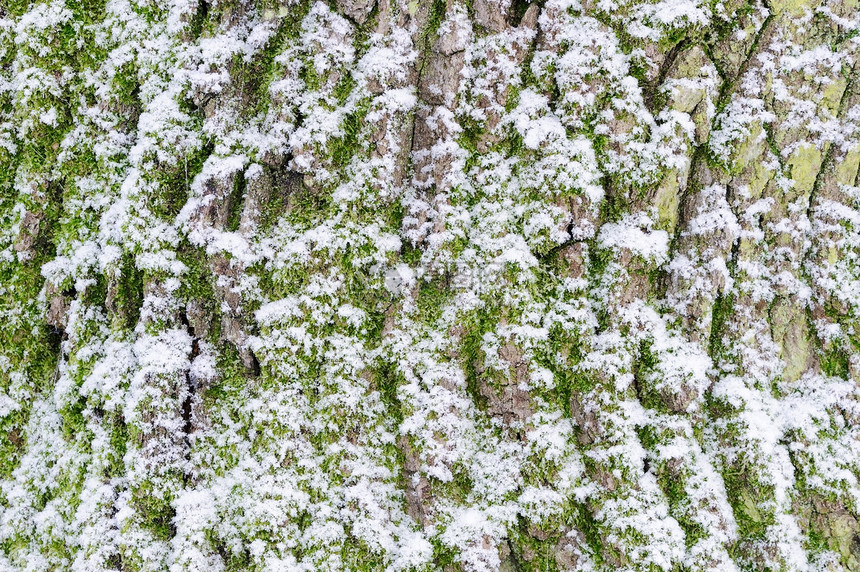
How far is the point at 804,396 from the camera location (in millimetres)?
3002

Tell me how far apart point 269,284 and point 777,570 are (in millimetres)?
2851

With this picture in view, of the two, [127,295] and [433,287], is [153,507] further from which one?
[433,287]

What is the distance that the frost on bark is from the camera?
284 centimetres

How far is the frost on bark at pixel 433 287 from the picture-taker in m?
2.84

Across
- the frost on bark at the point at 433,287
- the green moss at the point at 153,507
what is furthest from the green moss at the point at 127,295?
the green moss at the point at 153,507

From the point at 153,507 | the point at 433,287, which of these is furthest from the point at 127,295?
the point at 433,287

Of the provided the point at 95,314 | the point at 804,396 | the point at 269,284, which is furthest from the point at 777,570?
the point at 95,314

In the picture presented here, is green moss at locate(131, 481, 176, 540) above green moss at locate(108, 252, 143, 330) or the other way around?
the other way around

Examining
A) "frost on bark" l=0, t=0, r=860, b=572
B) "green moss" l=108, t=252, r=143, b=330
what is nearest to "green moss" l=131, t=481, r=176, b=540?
"frost on bark" l=0, t=0, r=860, b=572

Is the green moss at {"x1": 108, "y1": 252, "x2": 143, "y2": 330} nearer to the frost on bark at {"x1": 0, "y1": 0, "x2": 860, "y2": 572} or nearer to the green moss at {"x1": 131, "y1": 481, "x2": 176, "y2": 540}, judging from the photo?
the frost on bark at {"x1": 0, "y1": 0, "x2": 860, "y2": 572}

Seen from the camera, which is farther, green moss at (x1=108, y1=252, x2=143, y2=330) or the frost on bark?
green moss at (x1=108, y1=252, x2=143, y2=330)

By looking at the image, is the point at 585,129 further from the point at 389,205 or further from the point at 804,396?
the point at 804,396

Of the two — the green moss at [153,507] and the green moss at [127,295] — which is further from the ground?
the green moss at [127,295]

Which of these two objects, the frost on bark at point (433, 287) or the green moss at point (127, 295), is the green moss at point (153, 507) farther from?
the green moss at point (127, 295)
